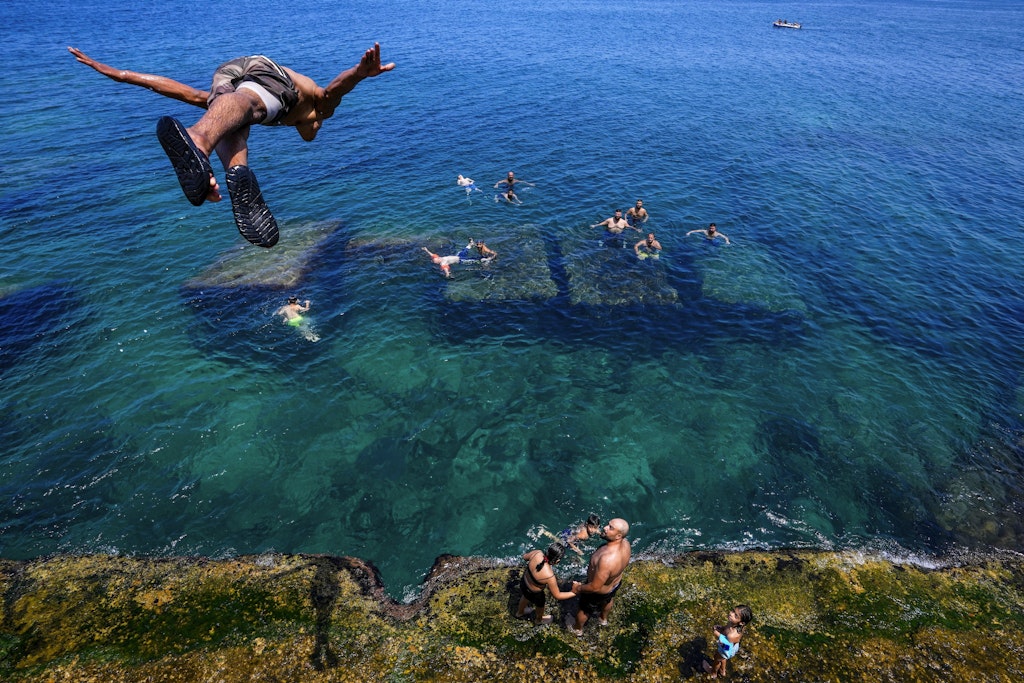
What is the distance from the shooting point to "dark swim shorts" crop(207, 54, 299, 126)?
5.93 meters

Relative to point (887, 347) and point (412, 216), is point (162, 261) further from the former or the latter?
point (887, 347)

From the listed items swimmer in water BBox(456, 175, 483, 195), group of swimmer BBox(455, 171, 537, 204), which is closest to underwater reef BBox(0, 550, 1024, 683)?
group of swimmer BBox(455, 171, 537, 204)

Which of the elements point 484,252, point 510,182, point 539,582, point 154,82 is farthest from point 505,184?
point 154,82

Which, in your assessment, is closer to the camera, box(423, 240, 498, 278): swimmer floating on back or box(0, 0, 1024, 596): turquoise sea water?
box(0, 0, 1024, 596): turquoise sea water

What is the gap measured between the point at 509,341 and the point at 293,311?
32.2 feet

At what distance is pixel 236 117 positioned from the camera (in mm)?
5488

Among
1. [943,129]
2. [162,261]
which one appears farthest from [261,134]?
[943,129]

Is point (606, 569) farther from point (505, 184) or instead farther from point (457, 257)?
point (505, 184)

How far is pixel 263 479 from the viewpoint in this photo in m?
15.6

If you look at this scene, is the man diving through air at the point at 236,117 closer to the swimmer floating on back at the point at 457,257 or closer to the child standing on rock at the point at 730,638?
the child standing on rock at the point at 730,638

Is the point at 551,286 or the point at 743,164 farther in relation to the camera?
the point at 743,164

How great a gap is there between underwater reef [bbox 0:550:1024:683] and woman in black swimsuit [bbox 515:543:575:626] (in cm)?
34

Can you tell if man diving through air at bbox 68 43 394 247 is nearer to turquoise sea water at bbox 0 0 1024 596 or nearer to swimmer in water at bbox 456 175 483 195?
turquoise sea water at bbox 0 0 1024 596

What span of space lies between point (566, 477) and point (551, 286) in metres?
11.4
